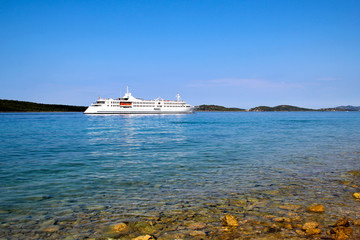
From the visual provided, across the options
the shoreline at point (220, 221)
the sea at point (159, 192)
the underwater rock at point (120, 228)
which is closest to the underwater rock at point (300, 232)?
the shoreline at point (220, 221)

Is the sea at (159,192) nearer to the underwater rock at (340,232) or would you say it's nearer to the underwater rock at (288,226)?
the underwater rock at (340,232)

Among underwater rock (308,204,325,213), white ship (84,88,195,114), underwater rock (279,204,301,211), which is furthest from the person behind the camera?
white ship (84,88,195,114)

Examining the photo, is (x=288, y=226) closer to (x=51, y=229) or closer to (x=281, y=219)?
(x=281, y=219)

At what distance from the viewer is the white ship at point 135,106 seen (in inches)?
4808

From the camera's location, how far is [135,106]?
128 metres

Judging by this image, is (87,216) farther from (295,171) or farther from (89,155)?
(89,155)

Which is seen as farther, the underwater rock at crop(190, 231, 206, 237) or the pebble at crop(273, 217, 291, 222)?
the pebble at crop(273, 217, 291, 222)


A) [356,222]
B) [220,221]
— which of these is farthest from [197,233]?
[356,222]

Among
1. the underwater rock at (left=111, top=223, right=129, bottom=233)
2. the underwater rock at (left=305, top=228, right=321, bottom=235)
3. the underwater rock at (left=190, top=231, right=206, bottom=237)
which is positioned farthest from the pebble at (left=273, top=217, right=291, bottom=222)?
the underwater rock at (left=111, top=223, right=129, bottom=233)

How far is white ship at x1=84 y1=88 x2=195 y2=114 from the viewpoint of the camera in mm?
122125

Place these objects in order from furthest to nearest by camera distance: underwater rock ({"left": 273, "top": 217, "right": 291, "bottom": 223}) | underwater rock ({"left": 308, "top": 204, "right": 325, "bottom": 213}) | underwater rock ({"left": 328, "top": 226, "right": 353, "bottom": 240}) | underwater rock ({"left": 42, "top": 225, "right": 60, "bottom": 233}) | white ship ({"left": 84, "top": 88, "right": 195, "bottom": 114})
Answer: white ship ({"left": 84, "top": 88, "right": 195, "bottom": 114}), underwater rock ({"left": 308, "top": 204, "right": 325, "bottom": 213}), underwater rock ({"left": 273, "top": 217, "right": 291, "bottom": 223}), underwater rock ({"left": 42, "top": 225, "right": 60, "bottom": 233}), underwater rock ({"left": 328, "top": 226, "right": 353, "bottom": 240})

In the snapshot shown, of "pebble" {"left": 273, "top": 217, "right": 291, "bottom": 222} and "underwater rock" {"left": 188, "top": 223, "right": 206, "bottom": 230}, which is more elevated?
"pebble" {"left": 273, "top": 217, "right": 291, "bottom": 222}

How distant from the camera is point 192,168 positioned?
11344 millimetres

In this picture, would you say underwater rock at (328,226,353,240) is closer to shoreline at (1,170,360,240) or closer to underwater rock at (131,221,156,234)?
shoreline at (1,170,360,240)
